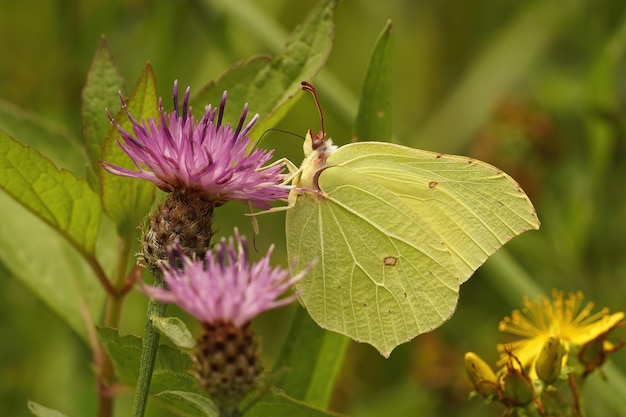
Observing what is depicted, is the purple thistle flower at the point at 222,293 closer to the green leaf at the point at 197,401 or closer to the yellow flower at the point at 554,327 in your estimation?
the green leaf at the point at 197,401

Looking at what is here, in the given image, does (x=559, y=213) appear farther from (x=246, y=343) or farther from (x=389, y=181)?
(x=246, y=343)

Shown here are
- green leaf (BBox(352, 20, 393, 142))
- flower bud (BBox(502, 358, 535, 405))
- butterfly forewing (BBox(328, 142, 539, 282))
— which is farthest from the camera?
butterfly forewing (BBox(328, 142, 539, 282))

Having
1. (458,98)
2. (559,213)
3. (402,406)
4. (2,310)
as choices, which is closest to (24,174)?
(2,310)

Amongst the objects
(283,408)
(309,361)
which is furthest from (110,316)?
(283,408)

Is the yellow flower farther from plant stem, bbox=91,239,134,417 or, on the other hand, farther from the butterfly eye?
plant stem, bbox=91,239,134,417

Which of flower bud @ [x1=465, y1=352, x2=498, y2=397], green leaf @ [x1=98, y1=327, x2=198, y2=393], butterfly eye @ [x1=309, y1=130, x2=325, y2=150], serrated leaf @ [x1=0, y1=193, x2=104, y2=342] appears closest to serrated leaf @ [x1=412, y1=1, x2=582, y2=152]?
butterfly eye @ [x1=309, y1=130, x2=325, y2=150]

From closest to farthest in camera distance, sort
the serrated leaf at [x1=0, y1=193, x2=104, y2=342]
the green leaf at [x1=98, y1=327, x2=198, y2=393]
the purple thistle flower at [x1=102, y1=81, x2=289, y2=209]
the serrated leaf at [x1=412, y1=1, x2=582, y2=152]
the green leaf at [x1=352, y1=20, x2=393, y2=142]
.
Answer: the green leaf at [x1=98, y1=327, x2=198, y2=393], the purple thistle flower at [x1=102, y1=81, x2=289, y2=209], the green leaf at [x1=352, y1=20, x2=393, y2=142], the serrated leaf at [x1=0, y1=193, x2=104, y2=342], the serrated leaf at [x1=412, y1=1, x2=582, y2=152]
